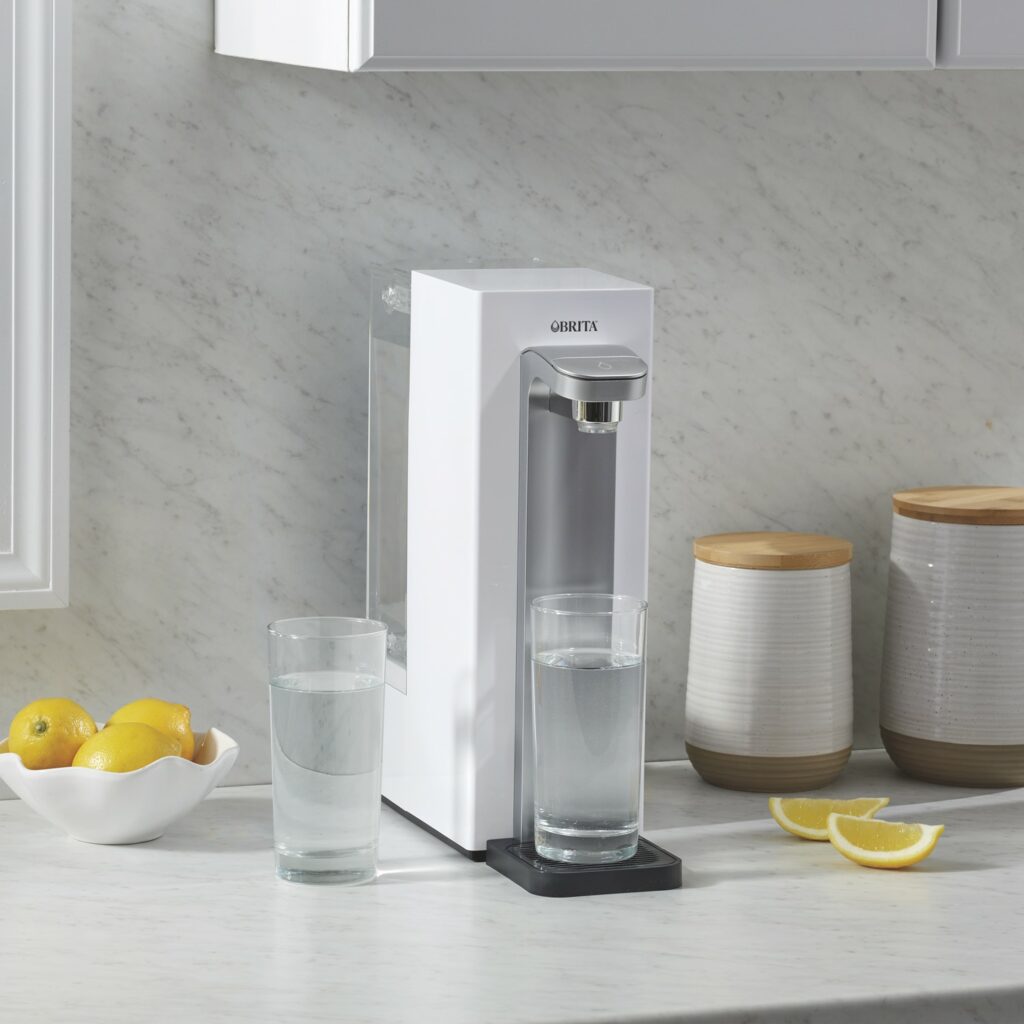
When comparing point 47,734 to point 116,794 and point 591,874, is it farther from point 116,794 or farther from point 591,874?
point 591,874

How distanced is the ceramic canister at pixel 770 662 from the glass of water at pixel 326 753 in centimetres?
36

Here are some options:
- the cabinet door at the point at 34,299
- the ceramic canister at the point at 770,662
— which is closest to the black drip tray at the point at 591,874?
the ceramic canister at the point at 770,662

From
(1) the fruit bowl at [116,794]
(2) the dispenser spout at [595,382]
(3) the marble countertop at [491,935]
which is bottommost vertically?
(3) the marble countertop at [491,935]

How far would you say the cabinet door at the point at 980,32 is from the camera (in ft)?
4.38

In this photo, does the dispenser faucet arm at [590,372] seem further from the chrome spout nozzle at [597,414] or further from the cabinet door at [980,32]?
A: the cabinet door at [980,32]

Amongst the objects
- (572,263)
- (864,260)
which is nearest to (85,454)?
(572,263)

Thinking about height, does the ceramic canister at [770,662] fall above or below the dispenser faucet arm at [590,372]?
below

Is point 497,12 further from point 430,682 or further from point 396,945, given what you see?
point 396,945

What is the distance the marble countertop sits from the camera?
1.07 m

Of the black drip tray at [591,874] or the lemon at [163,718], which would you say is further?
the lemon at [163,718]

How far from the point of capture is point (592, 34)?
4.12 feet

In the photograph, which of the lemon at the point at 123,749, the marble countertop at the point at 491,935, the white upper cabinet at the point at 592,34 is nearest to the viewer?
the marble countertop at the point at 491,935

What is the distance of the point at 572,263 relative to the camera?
1.58m

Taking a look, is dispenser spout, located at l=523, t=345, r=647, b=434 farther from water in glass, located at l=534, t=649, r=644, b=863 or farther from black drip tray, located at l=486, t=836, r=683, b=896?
black drip tray, located at l=486, t=836, r=683, b=896
